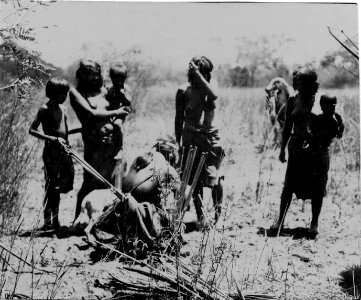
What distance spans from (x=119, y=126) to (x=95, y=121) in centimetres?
21

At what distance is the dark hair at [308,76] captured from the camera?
12.9ft

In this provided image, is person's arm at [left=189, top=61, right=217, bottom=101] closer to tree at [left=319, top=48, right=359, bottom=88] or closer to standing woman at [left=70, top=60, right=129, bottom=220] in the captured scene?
standing woman at [left=70, top=60, right=129, bottom=220]

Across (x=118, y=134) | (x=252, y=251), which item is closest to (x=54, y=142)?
(x=118, y=134)

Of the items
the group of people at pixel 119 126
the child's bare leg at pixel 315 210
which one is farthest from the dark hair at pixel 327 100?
the child's bare leg at pixel 315 210

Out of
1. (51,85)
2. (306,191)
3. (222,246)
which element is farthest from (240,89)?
(222,246)

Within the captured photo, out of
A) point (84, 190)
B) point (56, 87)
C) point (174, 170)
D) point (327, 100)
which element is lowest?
point (84, 190)

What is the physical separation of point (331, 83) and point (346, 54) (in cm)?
39

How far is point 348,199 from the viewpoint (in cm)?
488

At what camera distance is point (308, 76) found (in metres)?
3.96

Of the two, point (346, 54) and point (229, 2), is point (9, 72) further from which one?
point (346, 54)

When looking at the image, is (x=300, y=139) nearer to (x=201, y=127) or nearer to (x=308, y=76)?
(x=308, y=76)

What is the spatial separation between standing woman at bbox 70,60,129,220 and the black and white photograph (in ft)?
0.03

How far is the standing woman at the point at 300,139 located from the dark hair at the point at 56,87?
6.22 ft

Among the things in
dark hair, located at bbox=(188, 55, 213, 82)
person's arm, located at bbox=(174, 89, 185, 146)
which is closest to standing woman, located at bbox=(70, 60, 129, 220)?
person's arm, located at bbox=(174, 89, 185, 146)
